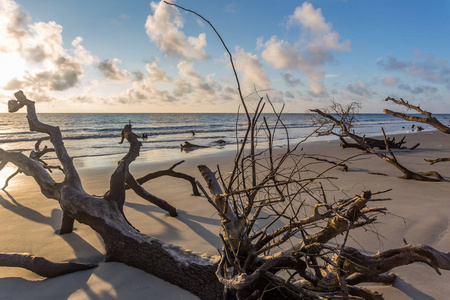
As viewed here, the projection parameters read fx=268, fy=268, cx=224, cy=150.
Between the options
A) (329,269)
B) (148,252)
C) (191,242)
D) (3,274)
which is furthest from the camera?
(191,242)

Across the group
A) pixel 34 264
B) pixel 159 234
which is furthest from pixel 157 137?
pixel 34 264

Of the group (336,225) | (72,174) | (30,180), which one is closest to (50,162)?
(30,180)

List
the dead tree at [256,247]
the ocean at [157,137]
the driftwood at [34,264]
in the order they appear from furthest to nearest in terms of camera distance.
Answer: the ocean at [157,137] < the driftwood at [34,264] < the dead tree at [256,247]

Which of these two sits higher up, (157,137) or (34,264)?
(34,264)

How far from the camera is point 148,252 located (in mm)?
2939

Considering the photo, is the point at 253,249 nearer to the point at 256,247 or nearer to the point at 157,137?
the point at 256,247

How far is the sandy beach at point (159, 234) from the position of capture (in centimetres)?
281

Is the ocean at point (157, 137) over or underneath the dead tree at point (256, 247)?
underneath

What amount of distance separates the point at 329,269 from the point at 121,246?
2.31 meters

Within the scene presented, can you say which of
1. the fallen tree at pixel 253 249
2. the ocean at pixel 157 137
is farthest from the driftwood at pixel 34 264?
the ocean at pixel 157 137

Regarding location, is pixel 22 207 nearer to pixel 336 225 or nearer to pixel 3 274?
pixel 3 274

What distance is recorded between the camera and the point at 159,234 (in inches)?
171

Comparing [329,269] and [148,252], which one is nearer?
[329,269]

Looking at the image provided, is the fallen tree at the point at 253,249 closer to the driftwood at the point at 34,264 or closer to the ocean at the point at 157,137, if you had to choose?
the driftwood at the point at 34,264
